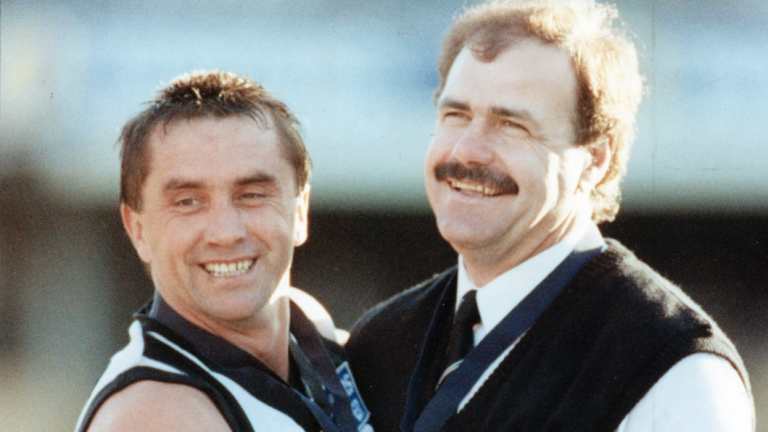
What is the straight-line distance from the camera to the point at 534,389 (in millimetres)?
3334

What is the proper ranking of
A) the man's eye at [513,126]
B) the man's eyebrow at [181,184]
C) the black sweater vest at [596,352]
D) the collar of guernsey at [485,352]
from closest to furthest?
the black sweater vest at [596,352] → the collar of guernsey at [485,352] → the man's eyebrow at [181,184] → the man's eye at [513,126]

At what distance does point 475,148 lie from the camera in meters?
3.67

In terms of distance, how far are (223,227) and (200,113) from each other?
1.10 feet

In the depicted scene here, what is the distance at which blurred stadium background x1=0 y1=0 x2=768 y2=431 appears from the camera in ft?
26.0

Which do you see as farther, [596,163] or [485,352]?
[596,163]

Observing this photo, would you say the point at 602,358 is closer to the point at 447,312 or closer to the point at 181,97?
the point at 447,312

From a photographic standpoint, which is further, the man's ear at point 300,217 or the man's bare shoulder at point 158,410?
the man's ear at point 300,217

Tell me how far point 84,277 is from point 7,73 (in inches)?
60.4

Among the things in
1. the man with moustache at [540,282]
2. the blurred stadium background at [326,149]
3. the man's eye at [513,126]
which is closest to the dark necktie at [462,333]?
the man with moustache at [540,282]

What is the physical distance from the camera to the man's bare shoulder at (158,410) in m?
3.12

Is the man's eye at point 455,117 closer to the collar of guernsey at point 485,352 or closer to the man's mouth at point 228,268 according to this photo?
the collar of guernsey at point 485,352

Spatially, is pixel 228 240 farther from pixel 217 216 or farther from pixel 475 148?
pixel 475 148

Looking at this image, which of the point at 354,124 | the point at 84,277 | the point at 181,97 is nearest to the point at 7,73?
the point at 84,277

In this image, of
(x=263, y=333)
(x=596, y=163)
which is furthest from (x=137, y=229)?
(x=596, y=163)
